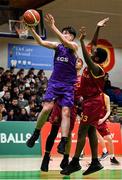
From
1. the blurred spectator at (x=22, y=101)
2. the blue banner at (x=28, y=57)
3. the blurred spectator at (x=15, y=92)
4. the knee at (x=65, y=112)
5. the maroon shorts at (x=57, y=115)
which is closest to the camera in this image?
the knee at (x=65, y=112)

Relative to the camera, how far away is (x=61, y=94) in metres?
7.48

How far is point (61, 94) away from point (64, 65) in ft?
1.53

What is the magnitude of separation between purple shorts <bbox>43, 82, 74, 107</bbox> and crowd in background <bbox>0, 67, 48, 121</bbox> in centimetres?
743

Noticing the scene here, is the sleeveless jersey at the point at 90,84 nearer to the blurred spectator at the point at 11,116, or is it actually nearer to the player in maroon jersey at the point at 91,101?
the player in maroon jersey at the point at 91,101

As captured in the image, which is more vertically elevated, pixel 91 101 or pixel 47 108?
pixel 91 101

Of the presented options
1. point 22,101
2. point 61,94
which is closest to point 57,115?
point 61,94

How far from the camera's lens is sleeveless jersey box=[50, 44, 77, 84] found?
7430 mm

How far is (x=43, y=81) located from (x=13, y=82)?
1975 millimetres

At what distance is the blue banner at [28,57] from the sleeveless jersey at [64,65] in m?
15.2

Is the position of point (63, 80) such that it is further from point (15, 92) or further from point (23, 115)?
point (15, 92)

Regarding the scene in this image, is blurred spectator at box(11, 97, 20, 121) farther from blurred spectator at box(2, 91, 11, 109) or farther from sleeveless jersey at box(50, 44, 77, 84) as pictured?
sleeveless jersey at box(50, 44, 77, 84)

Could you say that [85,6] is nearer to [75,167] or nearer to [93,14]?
[93,14]

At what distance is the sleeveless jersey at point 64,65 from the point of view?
7.43 metres

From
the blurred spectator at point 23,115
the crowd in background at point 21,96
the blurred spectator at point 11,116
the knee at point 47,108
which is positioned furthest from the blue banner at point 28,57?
the knee at point 47,108
